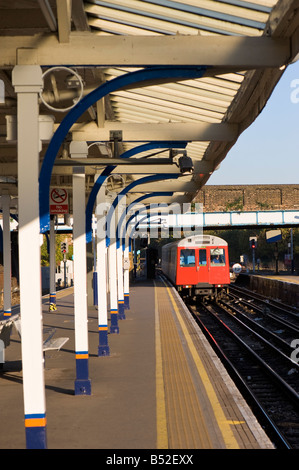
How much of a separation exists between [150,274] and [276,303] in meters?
17.8

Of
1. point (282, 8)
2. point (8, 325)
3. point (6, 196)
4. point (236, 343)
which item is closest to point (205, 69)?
point (282, 8)

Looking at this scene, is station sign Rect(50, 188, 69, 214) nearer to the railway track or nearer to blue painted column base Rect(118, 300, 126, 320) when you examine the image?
blue painted column base Rect(118, 300, 126, 320)

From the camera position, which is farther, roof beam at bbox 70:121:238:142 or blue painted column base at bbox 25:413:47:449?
roof beam at bbox 70:121:238:142

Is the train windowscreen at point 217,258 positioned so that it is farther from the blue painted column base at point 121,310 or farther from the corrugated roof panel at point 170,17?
the corrugated roof panel at point 170,17

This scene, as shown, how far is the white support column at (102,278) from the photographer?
37.6 ft

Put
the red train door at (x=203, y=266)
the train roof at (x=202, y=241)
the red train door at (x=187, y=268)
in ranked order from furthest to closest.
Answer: the train roof at (x=202, y=241), the red train door at (x=187, y=268), the red train door at (x=203, y=266)

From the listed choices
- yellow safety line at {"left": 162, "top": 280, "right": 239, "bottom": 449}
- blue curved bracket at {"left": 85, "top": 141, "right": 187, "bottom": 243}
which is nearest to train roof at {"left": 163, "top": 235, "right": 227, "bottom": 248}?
yellow safety line at {"left": 162, "top": 280, "right": 239, "bottom": 449}

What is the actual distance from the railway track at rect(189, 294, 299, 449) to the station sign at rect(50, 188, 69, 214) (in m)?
5.41

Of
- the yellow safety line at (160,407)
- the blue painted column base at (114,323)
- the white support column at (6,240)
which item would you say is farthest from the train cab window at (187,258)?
the yellow safety line at (160,407)

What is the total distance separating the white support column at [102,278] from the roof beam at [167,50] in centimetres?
572

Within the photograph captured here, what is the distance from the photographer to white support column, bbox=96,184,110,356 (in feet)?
37.6

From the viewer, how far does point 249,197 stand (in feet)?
242

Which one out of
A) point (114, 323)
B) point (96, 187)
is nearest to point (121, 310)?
point (114, 323)

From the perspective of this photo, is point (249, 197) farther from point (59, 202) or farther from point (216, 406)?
point (216, 406)
